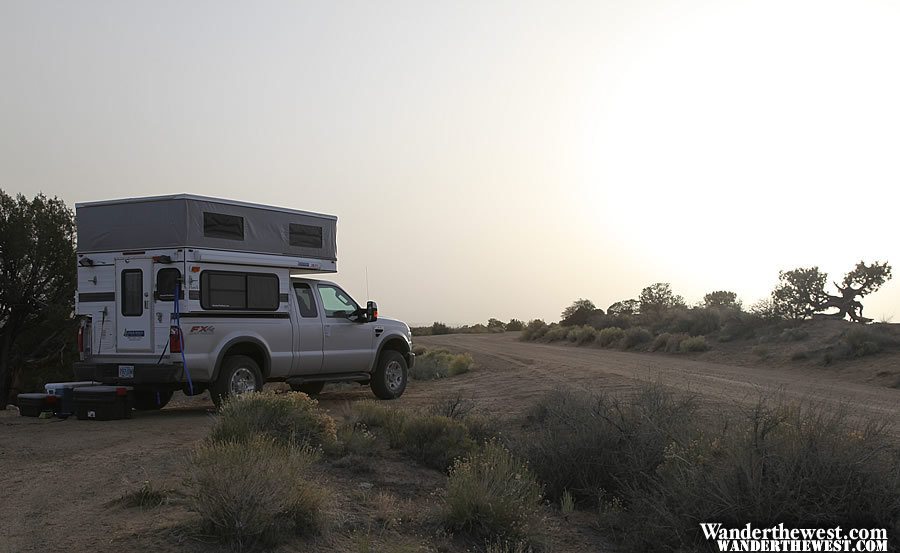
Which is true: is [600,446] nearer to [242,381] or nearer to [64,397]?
[242,381]

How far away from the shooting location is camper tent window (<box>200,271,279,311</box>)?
1200cm

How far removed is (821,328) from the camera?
2486cm

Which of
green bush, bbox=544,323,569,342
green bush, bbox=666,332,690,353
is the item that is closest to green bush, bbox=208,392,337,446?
green bush, bbox=666,332,690,353

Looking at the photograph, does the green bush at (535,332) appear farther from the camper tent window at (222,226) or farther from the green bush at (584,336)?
the camper tent window at (222,226)

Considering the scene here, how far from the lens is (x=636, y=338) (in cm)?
2975

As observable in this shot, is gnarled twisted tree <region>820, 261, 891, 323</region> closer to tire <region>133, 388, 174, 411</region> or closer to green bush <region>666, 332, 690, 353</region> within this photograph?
green bush <region>666, 332, 690, 353</region>

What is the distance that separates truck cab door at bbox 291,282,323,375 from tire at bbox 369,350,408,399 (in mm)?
1468

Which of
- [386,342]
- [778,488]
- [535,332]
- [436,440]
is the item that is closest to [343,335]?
[386,342]

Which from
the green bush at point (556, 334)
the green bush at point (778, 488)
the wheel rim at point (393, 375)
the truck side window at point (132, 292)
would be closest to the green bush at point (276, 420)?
the truck side window at point (132, 292)

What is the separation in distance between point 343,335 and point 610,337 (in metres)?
19.7

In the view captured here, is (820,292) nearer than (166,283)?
No

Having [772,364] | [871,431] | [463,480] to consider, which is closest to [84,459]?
[463,480]

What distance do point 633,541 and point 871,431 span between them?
2.31 meters

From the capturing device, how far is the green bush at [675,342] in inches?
1038
